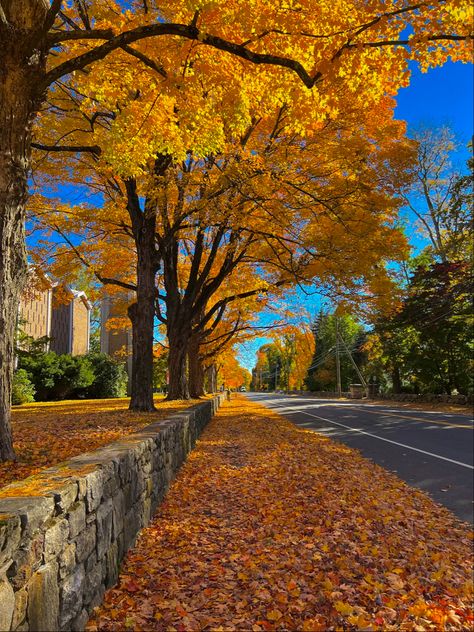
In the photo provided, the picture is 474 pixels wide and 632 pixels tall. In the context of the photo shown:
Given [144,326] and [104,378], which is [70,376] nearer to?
[104,378]

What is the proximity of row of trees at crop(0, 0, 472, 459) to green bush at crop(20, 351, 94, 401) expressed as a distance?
12028 millimetres

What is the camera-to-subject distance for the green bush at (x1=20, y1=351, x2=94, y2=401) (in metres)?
26.6

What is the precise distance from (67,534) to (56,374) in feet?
86.8

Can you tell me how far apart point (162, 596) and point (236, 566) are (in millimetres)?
892

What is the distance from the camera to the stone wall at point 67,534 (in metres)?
2.35

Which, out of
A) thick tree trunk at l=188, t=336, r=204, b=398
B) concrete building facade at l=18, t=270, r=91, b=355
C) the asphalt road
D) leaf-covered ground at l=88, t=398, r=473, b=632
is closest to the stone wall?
leaf-covered ground at l=88, t=398, r=473, b=632

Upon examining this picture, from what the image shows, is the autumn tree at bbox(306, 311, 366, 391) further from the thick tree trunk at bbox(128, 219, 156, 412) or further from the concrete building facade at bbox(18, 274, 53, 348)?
the thick tree trunk at bbox(128, 219, 156, 412)

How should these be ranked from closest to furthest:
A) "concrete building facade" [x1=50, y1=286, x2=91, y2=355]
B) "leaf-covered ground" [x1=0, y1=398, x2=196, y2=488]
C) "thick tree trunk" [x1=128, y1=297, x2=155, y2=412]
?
"leaf-covered ground" [x1=0, y1=398, x2=196, y2=488], "thick tree trunk" [x1=128, y1=297, x2=155, y2=412], "concrete building facade" [x1=50, y1=286, x2=91, y2=355]

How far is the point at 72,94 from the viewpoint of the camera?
11555mm

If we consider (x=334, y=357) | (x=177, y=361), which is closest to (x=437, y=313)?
(x=177, y=361)

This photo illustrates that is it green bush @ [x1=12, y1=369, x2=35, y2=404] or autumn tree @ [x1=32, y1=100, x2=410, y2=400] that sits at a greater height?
autumn tree @ [x1=32, y1=100, x2=410, y2=400]

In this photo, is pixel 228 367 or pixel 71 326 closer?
pixel 71 326

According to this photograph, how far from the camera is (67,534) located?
2.97 metres

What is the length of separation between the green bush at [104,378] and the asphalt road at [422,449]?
59.5 ft
